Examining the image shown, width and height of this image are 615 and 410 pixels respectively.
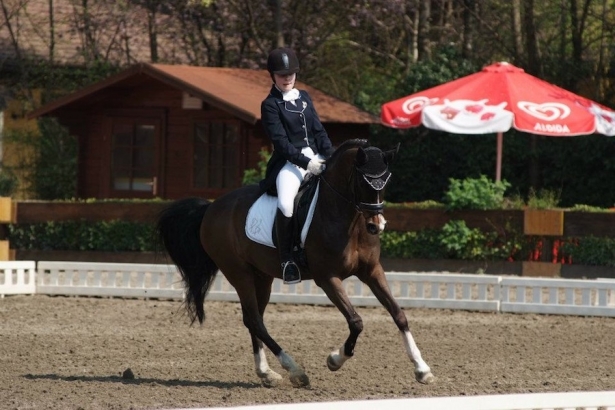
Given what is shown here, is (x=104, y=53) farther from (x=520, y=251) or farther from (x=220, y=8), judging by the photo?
(x=520, y=251)

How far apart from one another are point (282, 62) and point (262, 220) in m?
1.13

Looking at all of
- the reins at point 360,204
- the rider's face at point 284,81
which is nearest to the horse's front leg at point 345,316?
the reins at point 360,204

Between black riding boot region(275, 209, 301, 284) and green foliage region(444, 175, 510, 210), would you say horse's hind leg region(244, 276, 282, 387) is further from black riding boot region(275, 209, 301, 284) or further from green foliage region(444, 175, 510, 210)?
green foliage region(444, 175, 510, 210)

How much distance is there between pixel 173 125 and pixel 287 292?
8.57 m

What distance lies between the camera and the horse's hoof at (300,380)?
26.4ft

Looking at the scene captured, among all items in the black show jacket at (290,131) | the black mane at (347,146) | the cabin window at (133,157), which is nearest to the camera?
the black mane at (347,146)

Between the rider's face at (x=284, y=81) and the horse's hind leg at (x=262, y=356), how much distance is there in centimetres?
148

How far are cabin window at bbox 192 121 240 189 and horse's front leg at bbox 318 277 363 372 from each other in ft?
44.2

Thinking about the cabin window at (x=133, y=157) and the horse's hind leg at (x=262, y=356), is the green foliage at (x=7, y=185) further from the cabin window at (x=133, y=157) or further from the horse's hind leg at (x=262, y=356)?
the horse's hind leg at (x=262, y=356)

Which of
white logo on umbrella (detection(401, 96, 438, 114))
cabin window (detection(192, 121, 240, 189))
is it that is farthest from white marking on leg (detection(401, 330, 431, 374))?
cabin window (detection(192, 121, 240, 189))

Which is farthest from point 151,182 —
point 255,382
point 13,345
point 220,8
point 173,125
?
point 255,382

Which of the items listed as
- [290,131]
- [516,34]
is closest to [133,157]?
[516,34]

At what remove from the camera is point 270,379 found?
8312 mm

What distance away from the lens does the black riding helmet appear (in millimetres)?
8477
